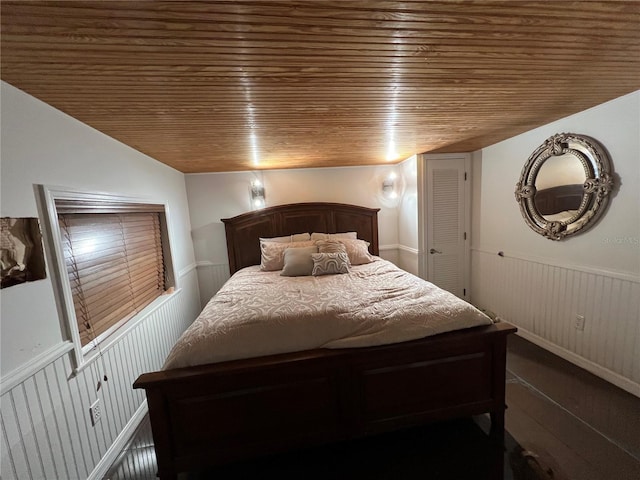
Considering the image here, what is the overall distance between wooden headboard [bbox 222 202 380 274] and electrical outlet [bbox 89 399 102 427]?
2046mm

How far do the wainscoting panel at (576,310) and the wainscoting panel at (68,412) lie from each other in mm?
3557

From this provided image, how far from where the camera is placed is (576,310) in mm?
2164

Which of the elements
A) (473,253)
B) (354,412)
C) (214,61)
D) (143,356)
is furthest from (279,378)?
(473,253)

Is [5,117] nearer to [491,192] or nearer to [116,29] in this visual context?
[116,29]

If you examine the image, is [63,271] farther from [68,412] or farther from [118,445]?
[118,445]

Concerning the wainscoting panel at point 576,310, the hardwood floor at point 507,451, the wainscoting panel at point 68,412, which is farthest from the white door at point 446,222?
the wainscoting panel at point 68,412

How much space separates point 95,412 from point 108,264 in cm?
93

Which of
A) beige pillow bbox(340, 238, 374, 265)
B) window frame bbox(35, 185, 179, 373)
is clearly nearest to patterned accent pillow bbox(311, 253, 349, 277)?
beige pillow bbox(340, 238, 374, 265)

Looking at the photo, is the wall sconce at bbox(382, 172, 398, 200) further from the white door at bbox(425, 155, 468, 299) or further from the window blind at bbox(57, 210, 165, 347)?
the window blind at bbox(57, 210, 165, 347)

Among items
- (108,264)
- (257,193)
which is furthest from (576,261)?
(108,264)

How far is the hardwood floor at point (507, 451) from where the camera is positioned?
1381mm

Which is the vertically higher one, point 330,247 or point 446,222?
point 446,222

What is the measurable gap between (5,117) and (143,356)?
1.75 m

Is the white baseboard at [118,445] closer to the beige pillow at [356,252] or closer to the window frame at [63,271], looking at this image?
the window frame at [63,271]
